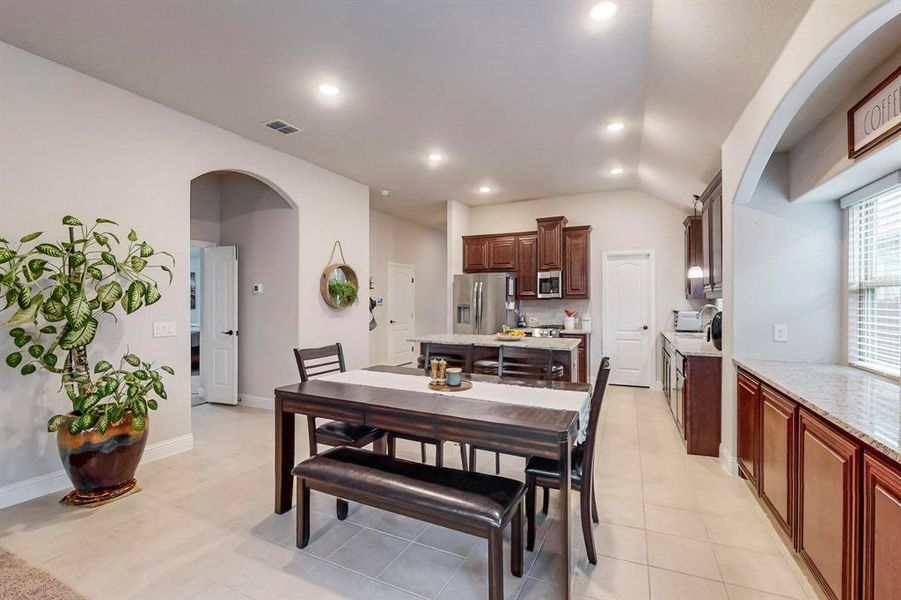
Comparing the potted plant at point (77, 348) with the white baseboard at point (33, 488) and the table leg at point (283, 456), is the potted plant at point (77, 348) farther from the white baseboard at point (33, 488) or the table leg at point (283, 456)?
the table leg at point (283, 456)

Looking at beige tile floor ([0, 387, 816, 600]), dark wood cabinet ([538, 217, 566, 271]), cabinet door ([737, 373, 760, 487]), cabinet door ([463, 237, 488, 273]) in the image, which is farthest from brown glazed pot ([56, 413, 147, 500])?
dark wood cabinet ([538, 217, 566, 271])

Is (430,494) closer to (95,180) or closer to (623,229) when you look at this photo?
(95,180)

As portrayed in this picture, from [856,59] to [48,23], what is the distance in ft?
14.6

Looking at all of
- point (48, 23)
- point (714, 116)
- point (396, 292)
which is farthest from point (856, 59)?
point (396, 292)

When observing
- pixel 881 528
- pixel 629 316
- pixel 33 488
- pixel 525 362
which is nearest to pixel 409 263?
pixel 629 316

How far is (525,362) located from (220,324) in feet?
12.8

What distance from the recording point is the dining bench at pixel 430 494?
5.47 feet

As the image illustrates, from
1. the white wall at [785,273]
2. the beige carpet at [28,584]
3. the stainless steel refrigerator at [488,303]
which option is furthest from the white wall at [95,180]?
the white wall at [785,273]

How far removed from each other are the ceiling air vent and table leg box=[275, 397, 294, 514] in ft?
8.80

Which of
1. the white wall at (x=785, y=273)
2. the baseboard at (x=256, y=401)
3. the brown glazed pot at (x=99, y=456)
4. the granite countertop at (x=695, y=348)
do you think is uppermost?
the white wall at (x=785, y=273)

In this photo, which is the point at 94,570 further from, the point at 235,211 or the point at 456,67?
the point at 235,211

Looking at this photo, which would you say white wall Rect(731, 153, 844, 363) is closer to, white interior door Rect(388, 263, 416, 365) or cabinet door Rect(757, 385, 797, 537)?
cabinet door Rect(757, 385, 797, 537)

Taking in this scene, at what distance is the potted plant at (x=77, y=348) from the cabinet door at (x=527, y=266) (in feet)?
15.8

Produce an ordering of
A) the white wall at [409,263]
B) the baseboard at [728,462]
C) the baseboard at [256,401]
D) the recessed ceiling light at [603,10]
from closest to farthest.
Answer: the recessed ceiling light at [603,10] < the baseboard at [728,462] < the baseboard at [256,401] < the white wall at [409,263]
